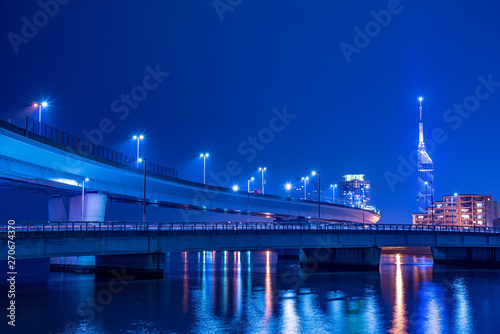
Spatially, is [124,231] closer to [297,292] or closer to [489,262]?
[297,292]

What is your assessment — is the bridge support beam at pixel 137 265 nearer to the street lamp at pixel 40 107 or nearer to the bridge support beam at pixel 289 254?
the street lamp at pixel 40 107

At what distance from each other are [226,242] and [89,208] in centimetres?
2347

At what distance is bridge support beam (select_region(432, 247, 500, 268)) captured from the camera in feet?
285

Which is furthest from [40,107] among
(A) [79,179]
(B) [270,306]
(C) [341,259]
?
(C) [341,259]

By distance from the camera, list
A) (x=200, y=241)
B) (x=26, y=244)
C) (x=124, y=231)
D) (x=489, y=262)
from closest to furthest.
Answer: (x=26, y=244)
(x=124, y=231)
(x=200, y=241)
(x=489, y=262)

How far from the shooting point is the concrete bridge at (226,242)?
50031 millimetres

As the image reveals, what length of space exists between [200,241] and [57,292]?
54.9ft

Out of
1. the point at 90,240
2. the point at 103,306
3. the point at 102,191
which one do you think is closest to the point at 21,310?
the point at 103,306

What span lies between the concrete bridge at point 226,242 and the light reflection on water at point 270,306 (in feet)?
11.7

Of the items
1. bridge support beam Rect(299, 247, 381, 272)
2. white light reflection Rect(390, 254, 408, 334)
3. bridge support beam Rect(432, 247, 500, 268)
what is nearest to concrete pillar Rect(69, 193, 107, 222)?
bridge support beam Rect(299, 247, 381, 272)

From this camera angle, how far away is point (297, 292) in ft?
165

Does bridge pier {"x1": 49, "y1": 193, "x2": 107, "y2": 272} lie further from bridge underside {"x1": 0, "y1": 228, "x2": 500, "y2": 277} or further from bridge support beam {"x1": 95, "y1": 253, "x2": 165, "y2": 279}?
bridge support beam {"x1": 95, "y1": 253, "x2": 165, "y2": 279}

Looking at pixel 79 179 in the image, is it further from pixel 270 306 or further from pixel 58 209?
pixel 270 306

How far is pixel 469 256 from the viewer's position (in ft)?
298
